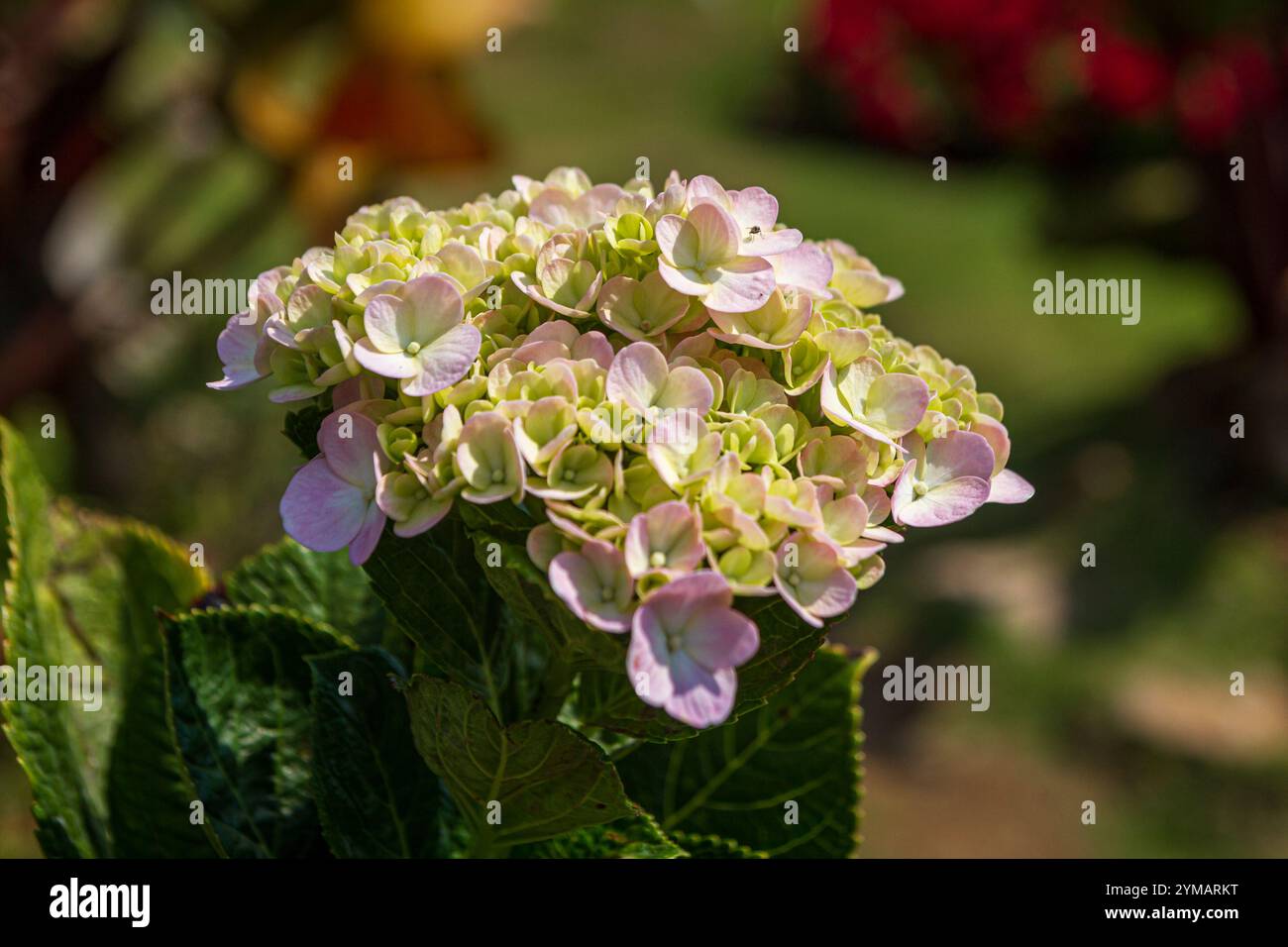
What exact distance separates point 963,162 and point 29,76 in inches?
172

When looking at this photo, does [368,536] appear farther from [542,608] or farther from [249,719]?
[249,719]

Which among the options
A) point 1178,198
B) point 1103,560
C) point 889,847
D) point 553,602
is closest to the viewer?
point 553,602

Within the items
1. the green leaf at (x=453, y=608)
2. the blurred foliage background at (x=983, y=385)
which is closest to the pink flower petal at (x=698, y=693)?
the green leaf at (x=453, y=608)

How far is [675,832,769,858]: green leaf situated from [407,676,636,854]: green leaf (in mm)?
104

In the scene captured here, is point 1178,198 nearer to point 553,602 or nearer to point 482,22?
point 482,22

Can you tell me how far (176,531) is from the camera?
2.56 m

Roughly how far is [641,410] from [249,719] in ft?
1.04

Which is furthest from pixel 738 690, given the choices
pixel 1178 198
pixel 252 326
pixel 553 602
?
pixel 1178 198

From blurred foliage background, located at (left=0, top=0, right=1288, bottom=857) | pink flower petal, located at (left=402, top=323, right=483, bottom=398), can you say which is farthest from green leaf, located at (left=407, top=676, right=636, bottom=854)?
blurred foliage background, located at (left=0, top=0, right=1288, bottom=857)

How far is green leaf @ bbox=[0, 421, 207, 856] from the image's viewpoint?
0.70m

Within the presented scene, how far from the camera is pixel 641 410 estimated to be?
21.7 inches

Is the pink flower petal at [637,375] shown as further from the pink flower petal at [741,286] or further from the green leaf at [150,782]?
the green leaf at [150,782]

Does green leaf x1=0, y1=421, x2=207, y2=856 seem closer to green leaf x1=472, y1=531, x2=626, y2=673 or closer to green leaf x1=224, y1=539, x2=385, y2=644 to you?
green leaf x1=224, y1=539, x2=385, y2=644

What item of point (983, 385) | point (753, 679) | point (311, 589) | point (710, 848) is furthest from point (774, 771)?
point (983, 385)
